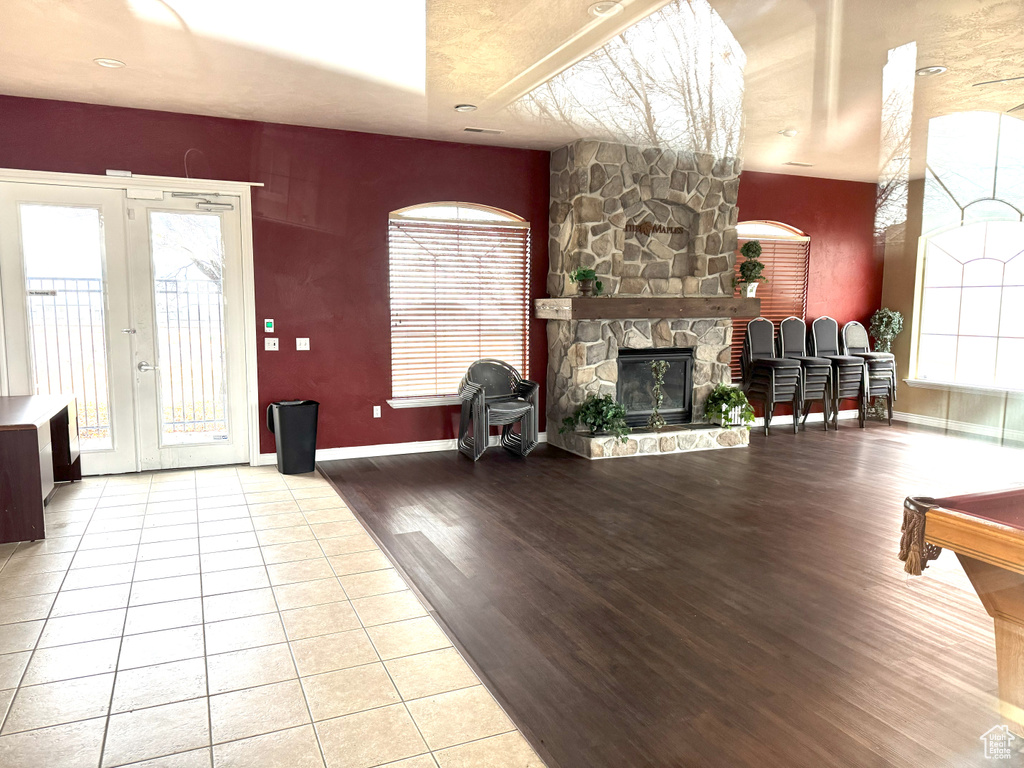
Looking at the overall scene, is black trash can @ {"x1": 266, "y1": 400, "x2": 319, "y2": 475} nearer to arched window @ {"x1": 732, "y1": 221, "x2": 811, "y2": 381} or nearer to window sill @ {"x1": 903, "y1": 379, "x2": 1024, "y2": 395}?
window sill @ {"x1": 903, "y1": 379, "x2": 1024, "y2": 395}

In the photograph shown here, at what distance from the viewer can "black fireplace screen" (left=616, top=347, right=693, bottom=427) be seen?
20.9 feet

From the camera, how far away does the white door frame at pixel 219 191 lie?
4812 millimetres

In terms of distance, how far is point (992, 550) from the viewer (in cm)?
185

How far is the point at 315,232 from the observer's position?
18.2ft

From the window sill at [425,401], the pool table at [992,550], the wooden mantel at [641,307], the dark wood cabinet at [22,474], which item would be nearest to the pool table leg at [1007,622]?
the pool table at [992,550]

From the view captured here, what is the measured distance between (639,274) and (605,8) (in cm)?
340

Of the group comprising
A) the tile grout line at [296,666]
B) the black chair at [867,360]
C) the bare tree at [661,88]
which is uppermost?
the bare tree at [661,88]

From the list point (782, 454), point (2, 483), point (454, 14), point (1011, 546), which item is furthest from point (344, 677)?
point (782, 454)

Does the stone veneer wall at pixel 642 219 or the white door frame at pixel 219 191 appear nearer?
the white door frame at pixel 219 191

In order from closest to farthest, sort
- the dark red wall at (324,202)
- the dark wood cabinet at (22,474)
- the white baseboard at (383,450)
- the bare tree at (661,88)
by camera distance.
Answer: the bare tree at (661,88) → the dark wood cabinet at (22,474) → the dark red wall at (324,202) → the white baseboard at (383,450)

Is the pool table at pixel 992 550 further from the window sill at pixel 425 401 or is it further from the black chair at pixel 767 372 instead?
the black chair at pixel 767 372

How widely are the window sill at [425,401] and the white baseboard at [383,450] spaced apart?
35cm

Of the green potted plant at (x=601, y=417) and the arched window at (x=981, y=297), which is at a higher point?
the arched window at (x=981, y=297)

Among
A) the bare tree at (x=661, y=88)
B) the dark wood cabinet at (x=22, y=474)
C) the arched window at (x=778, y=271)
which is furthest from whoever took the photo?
the arched window at (x=778, y=271)
